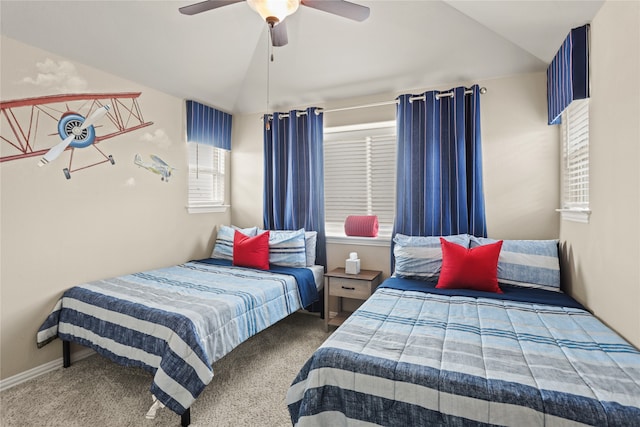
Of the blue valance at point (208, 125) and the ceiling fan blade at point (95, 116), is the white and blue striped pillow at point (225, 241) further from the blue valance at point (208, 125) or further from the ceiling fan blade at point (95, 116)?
the ceiling fan blade at point (95, 116)

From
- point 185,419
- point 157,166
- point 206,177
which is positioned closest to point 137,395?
point 185,419

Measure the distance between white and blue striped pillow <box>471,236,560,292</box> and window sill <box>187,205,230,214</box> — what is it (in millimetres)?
3072

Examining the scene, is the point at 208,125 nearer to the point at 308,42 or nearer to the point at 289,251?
the point at 308,42

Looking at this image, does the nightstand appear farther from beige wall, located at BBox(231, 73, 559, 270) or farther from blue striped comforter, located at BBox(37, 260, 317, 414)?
beige wall, located at BBox(231, 73, 559, 270)

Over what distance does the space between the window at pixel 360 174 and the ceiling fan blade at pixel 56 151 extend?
2366 millimetres

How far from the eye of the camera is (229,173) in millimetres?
4316

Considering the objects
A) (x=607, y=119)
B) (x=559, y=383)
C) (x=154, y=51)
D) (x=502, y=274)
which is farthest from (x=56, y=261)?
(x=607, y=119)

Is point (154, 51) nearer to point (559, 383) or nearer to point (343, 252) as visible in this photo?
point (343, 252)

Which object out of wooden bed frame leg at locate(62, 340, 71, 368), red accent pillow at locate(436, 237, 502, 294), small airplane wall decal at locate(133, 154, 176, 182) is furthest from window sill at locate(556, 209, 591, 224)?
wooden bed frame leg at locate(62, 340, 71, 368)

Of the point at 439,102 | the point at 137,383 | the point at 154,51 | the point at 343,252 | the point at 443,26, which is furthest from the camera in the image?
the point at 343,252

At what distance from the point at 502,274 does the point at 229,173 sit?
3.28 meters

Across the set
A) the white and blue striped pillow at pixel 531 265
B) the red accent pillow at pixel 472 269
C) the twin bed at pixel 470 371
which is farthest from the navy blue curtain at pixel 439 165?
the twin bed at pixel 470 371

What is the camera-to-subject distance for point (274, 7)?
1.74 meters

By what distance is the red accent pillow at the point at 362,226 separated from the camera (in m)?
3.44
